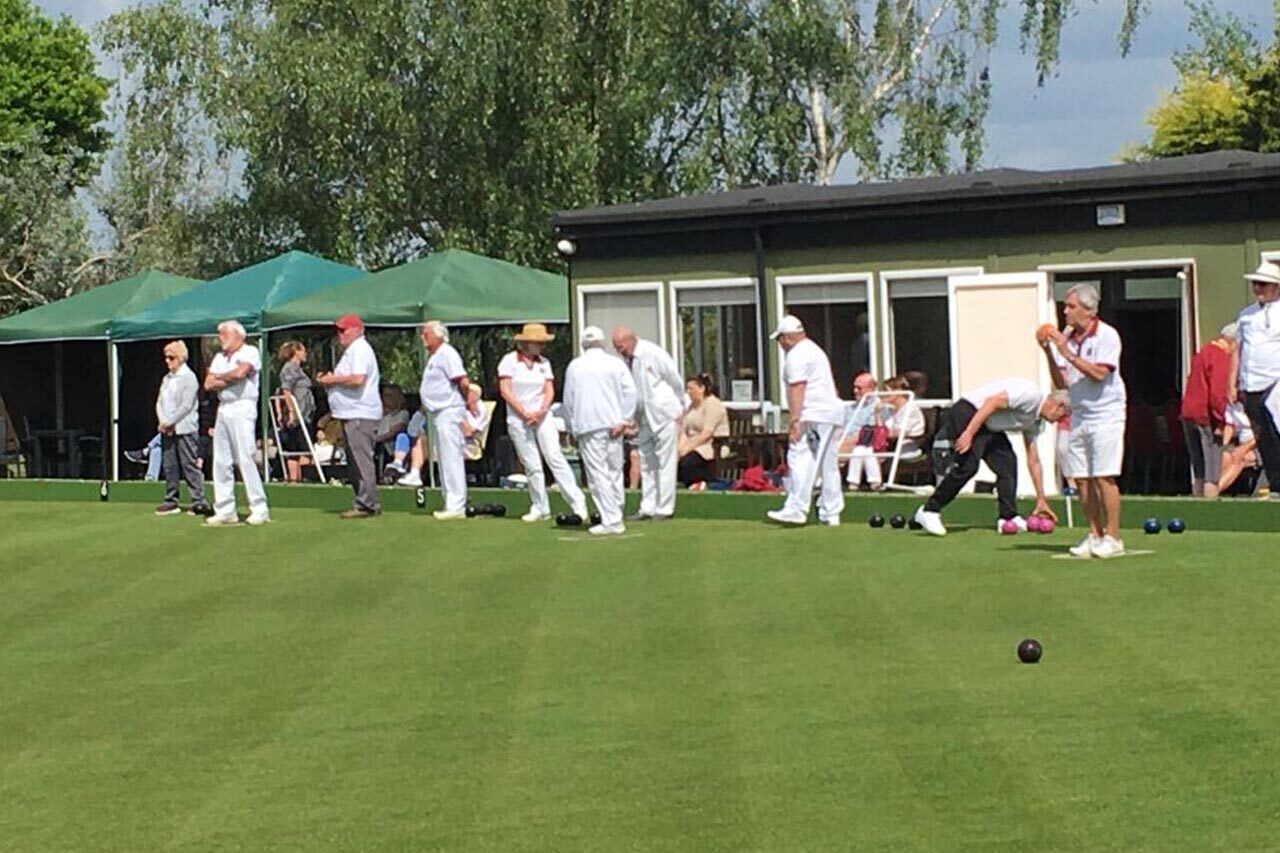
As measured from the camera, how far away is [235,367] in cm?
1923

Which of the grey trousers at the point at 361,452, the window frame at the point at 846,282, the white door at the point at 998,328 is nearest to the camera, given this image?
the grey trousers at the point at 361,452

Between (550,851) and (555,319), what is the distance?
1926 cm

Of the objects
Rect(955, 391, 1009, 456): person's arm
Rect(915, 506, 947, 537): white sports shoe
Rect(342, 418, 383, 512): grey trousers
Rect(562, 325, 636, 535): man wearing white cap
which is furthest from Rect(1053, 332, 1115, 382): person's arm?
Rect(342, 418, 383, 512): grey trousers

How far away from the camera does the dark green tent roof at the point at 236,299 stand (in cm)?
2612

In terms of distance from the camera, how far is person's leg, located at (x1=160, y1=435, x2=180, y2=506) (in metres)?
21.6

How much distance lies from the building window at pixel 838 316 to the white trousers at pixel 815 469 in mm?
4454

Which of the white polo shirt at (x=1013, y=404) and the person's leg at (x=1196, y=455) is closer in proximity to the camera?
the white polo shirt at (x=1013, y=404)

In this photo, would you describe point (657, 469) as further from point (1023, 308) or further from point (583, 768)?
point (583, 768)

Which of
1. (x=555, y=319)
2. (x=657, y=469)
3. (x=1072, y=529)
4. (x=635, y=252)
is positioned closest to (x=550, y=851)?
(x=1072, y=529)

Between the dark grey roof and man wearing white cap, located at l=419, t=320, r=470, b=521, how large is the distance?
3788 mm

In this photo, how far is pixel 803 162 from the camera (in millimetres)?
38750

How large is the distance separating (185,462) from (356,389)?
209 centimetres

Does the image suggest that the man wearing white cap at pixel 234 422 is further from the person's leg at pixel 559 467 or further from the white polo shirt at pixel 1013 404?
the white polo shirt at pixel 1013 404

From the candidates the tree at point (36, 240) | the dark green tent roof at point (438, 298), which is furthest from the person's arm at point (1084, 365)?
the tree at point (36, 240)
